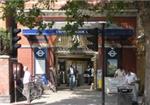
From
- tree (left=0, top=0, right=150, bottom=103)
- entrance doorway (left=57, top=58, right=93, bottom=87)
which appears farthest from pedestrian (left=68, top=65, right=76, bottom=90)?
tree (left=0, top=0, right=150, bottom=103)

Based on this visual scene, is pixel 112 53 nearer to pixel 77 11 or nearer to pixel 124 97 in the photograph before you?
pixel 124 97

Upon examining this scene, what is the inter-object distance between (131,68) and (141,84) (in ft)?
12.5

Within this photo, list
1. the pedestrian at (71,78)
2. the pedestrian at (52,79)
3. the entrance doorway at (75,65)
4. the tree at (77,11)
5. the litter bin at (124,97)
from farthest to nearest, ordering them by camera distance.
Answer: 1. the entrance doorway at (75,65)
2. the pedestrian at (71,78)
3. the pedestrian at (52,79)
4. the litter bin at (124,97)
5. the tree at (77,11)

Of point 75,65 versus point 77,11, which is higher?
point 77,11

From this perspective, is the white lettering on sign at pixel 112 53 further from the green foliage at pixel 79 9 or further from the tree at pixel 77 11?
the green foliage at pixel 79 9

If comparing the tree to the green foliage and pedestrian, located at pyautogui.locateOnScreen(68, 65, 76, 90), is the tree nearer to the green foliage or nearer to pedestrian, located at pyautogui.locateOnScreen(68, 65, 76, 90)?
the green foliage

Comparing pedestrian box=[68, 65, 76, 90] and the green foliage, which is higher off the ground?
the green foliage

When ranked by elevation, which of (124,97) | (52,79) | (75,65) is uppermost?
(124,97)

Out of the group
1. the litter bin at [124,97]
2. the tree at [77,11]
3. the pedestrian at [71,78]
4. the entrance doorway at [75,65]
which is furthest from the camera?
the entrance doorway at [75,65]

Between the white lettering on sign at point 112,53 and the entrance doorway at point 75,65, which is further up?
the white lettering on sign at point 112,53

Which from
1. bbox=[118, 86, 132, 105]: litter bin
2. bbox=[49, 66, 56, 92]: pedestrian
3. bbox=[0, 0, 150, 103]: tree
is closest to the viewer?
bbox=[0, 0, 150, 103]: tree

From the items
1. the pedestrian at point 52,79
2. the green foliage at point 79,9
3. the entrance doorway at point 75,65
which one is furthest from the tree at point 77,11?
the entrance doorway at point 75,65

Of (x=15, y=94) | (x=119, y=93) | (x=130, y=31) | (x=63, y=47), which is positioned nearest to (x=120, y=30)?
(x=130, y=31)

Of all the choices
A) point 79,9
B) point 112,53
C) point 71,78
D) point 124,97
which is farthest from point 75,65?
point 79,9
